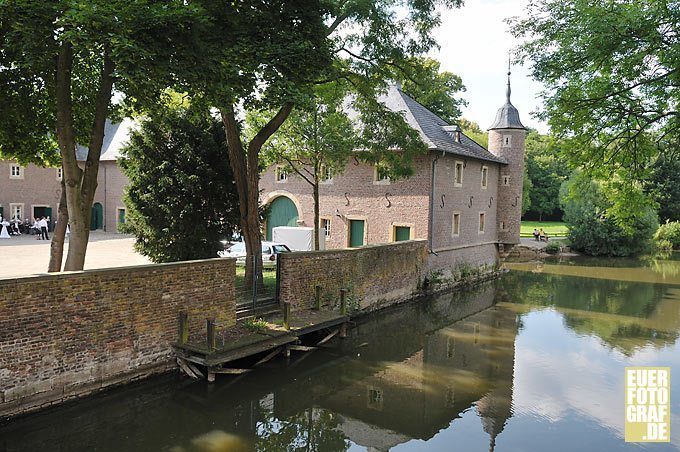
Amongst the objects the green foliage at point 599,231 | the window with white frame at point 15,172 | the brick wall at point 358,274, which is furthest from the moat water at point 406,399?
the window with white frame at point 15,172

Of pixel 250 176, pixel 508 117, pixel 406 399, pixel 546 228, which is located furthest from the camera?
pixel 546 228

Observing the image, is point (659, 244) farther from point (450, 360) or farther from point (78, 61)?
point (78, 61)

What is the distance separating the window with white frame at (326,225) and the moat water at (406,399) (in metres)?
7.30

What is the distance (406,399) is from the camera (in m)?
9.91

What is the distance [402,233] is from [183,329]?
12.5 meters

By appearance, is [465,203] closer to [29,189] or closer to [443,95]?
[443,95]

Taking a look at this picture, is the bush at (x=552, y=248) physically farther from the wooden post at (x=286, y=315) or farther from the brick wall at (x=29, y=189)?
the brick wall at (x=29, y=189)

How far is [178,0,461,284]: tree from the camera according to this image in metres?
9.52

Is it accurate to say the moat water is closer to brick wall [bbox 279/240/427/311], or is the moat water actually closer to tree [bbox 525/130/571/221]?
brick wall [bbox 279/240/427/311]

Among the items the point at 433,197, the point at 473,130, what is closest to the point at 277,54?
the point at 433,197

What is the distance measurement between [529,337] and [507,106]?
1475 cm

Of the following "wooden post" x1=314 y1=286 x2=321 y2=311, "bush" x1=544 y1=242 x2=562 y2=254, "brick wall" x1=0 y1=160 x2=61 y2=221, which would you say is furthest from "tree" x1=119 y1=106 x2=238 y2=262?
"bush" x1=544 y1=242 x2=562 y2=254

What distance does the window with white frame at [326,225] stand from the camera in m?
23.0

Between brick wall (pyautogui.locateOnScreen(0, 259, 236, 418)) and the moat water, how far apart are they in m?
0.41
